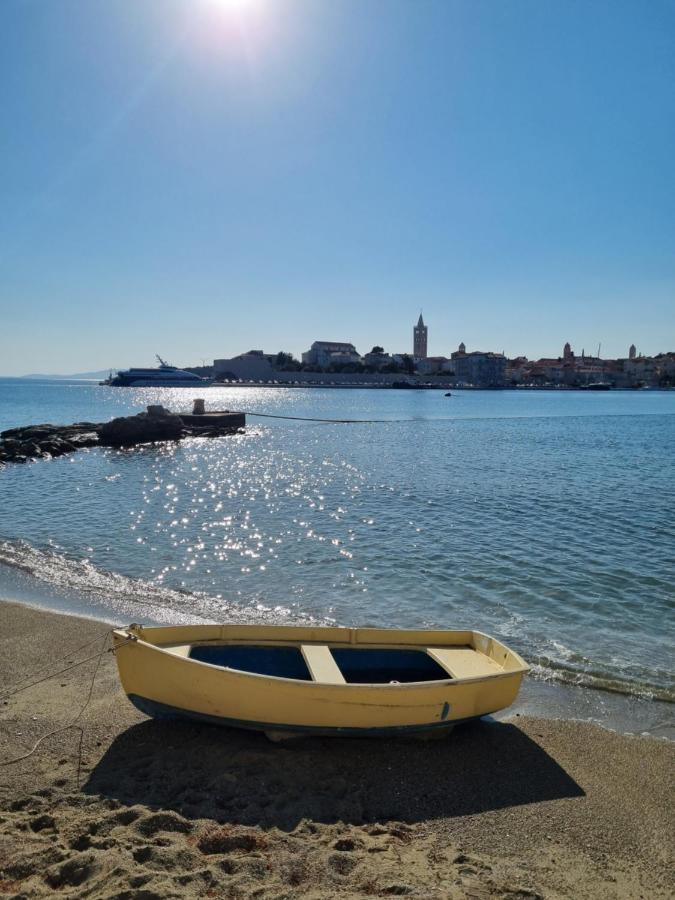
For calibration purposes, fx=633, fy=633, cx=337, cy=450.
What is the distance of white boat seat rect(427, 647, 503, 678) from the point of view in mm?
7032

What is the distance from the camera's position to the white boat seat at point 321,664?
6645 mm

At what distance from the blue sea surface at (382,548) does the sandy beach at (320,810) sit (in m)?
2.67

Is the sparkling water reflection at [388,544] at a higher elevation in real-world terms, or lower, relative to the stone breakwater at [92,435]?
lower

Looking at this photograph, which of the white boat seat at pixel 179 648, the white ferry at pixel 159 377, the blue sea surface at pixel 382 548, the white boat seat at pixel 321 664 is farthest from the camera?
the white ferry at pixel 159 377

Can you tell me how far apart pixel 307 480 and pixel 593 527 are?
500 inches

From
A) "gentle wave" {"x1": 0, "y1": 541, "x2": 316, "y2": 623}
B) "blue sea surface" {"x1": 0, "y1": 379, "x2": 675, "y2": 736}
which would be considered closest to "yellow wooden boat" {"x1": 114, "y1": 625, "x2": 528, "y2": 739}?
"blue sea surface" {"x1": 0, "y1": 379, "x2": 675, "y2": 736}

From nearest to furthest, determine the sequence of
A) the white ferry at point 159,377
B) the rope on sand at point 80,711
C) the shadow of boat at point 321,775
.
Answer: the shadow of boat at point 321,775 → the rope on sand at point 80,711 → the white ferry at point 159,377

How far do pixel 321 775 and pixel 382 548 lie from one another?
9.37m

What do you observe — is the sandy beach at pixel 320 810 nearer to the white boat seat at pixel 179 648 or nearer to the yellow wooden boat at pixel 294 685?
the yellow wooden boat at pixel 294 685

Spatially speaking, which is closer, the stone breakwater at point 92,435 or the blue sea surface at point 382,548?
the blue sea surface at point 382,548

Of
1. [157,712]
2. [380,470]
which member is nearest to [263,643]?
[157,712]

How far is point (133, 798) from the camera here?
18.0 ft

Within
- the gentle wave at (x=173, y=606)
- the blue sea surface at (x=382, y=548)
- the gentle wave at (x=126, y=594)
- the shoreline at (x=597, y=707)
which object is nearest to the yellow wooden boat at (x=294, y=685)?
the shoreline at (x=597, y=707)

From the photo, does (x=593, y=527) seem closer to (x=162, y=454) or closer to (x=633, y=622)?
(x=633, y=622)
